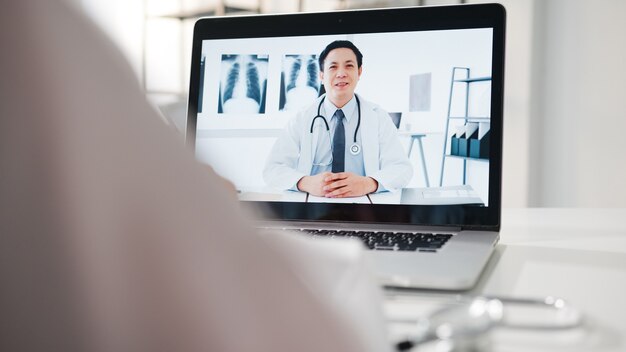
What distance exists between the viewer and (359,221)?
28.7 inches

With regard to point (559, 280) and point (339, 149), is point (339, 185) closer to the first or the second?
point (339, 149)

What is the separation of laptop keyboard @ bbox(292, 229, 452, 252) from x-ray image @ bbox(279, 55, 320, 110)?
17 centimetres

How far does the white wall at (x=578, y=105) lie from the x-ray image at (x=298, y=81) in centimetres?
181

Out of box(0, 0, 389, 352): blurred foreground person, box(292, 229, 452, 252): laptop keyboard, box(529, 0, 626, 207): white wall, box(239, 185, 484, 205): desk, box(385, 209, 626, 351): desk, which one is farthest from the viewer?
box(529, 0, 626, 207): white wall

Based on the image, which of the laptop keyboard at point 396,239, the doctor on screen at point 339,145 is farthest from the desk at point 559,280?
the doctor on screen at point 339,145

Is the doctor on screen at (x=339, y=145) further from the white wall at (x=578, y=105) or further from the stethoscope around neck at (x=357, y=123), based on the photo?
the white wall at (x=578, y=105)

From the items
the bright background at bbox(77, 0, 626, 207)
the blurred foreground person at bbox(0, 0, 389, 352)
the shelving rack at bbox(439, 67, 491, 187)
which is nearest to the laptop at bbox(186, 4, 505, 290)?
the shelving rack at bbox(439, 67, 491, 187)

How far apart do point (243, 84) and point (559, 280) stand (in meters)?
0.47

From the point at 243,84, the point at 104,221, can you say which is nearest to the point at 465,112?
the point at 243,84

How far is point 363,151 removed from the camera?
28.9 inches

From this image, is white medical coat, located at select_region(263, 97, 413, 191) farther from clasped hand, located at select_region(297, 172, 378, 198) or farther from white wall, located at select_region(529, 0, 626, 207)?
white wall, located at select_region(529, 0, 626, 207)

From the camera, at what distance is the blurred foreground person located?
5.6 inches

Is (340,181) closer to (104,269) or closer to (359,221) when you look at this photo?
(359,221)

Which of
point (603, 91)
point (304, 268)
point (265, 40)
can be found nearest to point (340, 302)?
point (304, 268)
